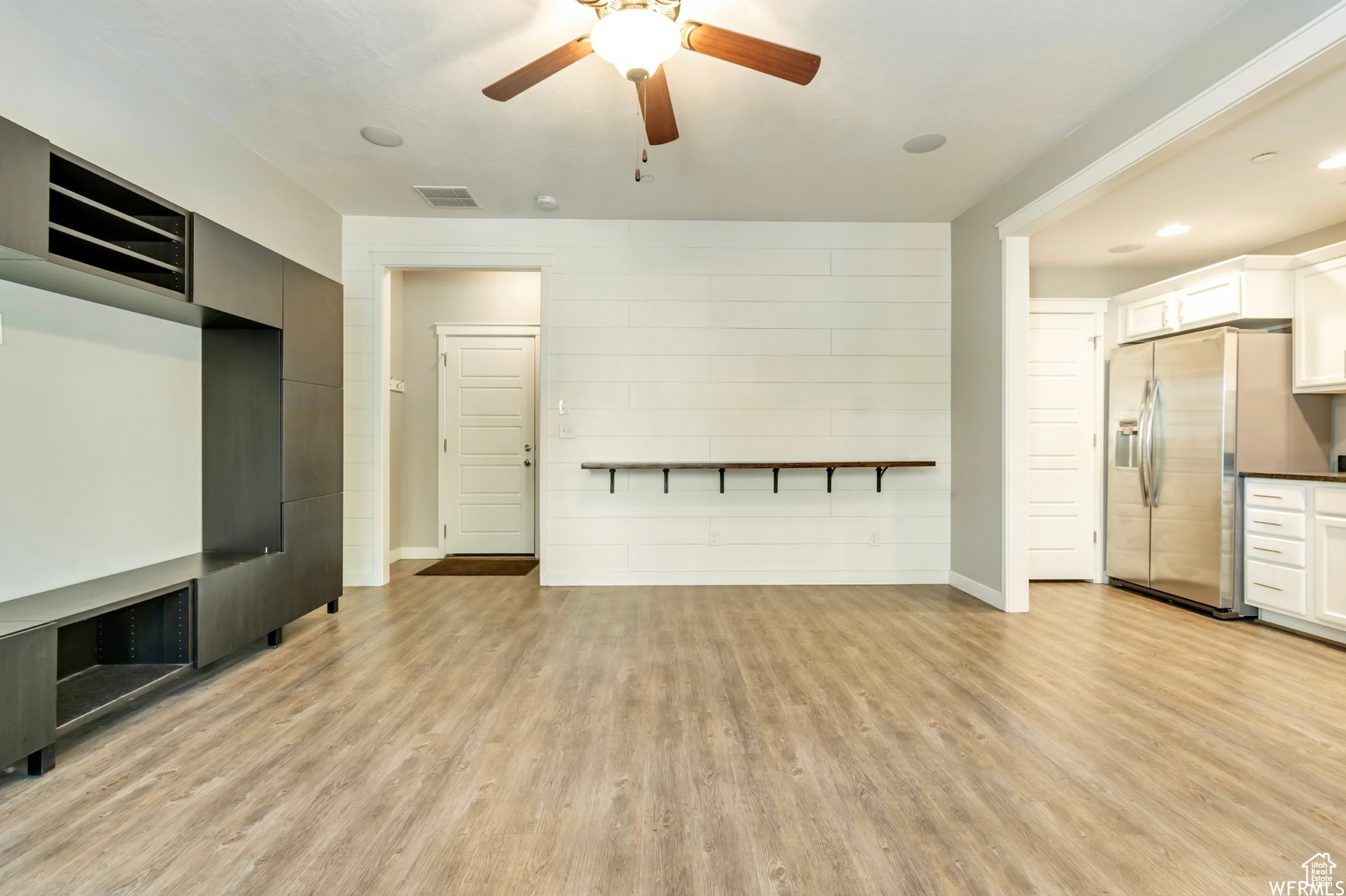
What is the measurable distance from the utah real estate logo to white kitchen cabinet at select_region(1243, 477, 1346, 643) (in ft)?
8.33

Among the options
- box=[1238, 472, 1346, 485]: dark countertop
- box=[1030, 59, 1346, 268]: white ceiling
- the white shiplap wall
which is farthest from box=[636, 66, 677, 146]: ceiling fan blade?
box=[1238, 472, 1346, 485]: dark countertop

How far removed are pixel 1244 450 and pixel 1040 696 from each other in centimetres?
262

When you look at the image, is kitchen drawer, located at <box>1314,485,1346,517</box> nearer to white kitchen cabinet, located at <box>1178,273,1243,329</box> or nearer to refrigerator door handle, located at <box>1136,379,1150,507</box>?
refrigerator door handle, located at <box>1136,379,1150,507</box>

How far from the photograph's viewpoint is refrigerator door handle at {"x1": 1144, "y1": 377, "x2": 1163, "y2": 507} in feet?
13.8

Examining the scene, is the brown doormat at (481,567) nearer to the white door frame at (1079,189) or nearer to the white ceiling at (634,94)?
the white ceiling at (634,94)

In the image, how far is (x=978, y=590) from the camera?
4.14 meters

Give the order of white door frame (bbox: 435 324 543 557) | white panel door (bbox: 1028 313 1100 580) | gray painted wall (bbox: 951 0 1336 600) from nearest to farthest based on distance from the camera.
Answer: gray painted wall (bbox: 951 0 1336 600), white panel door (bbox: 1028 313 1100 580), white door frame (bbox: 435 324 543 557)

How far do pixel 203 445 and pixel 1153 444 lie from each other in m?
6.05

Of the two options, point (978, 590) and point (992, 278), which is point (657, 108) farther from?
point (978, 590)

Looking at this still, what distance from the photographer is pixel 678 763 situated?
6.60ft

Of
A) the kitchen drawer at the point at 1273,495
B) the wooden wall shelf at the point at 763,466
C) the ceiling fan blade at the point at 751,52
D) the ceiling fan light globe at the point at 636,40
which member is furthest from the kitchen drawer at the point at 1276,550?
the ceiling fan light globe at the point at 636,40

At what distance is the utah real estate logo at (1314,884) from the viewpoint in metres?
1.44

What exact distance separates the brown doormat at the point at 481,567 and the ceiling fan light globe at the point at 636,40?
3.96 m

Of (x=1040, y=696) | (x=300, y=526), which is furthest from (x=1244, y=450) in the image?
(x=300, y=526)
